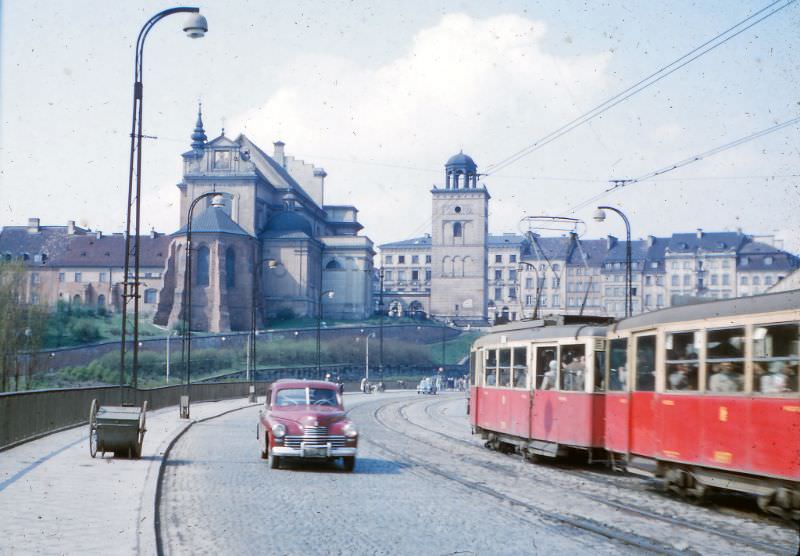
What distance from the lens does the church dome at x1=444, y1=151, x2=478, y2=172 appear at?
5891 inches

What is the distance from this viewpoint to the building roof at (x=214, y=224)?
359ft

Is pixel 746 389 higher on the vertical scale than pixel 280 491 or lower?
higher

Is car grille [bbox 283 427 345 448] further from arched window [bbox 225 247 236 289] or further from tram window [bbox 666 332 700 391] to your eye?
arched window [bbox 225 247 236 289]

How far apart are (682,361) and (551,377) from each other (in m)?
5.73

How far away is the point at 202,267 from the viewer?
361ft

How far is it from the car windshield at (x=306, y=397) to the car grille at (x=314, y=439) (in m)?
1.29

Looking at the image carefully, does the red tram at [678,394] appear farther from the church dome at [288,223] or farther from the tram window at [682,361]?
the church dome at [288,223]

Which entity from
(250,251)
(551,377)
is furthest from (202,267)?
(551,377)

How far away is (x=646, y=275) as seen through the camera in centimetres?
13575

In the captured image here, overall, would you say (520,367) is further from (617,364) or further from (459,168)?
(459,168)

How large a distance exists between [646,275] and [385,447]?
11405 cm

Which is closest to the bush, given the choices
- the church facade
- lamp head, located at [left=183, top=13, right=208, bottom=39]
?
the church facade

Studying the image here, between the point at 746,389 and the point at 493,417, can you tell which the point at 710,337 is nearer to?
the point at 746,389

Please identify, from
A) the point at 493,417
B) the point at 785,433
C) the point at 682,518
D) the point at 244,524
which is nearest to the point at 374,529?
the point at 244,524
